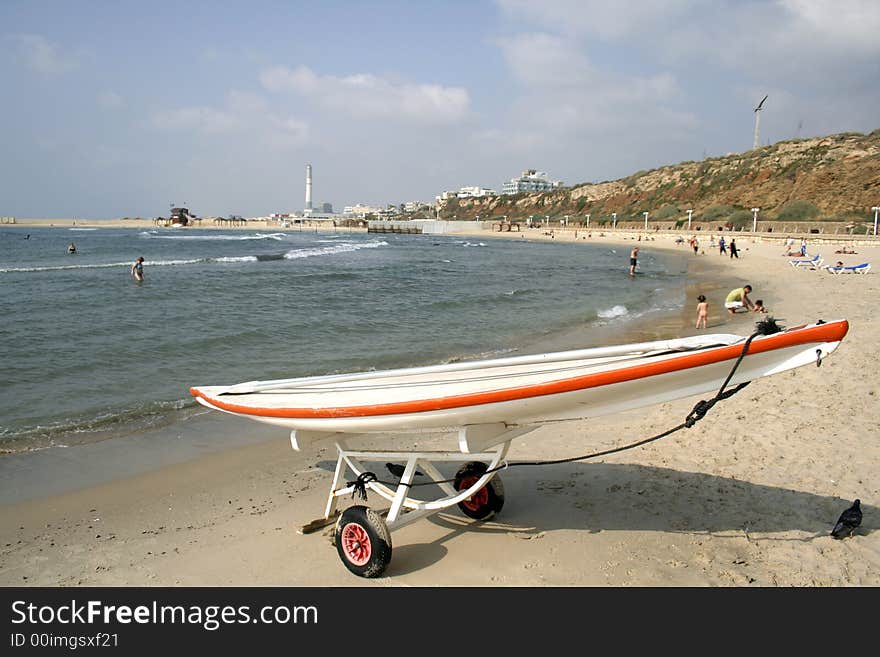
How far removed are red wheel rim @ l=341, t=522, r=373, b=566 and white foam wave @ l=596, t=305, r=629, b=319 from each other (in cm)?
1600

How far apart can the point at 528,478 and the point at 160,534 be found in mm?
3462

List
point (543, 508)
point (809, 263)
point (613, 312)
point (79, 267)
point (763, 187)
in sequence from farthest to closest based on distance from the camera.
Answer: point (763, 187) < point (79, 267) < point (809, 263) < point (613, 312) < point (543, 508)

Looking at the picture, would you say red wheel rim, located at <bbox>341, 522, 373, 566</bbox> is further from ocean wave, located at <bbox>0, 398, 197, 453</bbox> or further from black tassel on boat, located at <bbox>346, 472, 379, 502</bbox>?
ocean wave, located at <bbox>0, 398, 197, 453</bbox>

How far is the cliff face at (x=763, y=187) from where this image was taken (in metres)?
56.8

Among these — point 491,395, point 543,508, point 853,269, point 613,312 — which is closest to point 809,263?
point 853,269

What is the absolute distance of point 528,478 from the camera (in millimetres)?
5820

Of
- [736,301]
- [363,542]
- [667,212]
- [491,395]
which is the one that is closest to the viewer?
[491,395]

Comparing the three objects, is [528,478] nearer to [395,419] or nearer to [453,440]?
[453,440]

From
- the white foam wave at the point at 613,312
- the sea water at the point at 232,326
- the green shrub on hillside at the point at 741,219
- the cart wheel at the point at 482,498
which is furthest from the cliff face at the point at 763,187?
the cart wheel at the point at 482,498

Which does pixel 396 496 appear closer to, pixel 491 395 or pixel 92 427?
pixel 491 395

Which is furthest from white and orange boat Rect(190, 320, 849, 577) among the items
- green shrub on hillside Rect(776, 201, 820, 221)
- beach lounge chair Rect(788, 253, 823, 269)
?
green shrub on hillside Rect(776, 201, 820, 221)

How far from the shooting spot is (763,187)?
69.1 metres

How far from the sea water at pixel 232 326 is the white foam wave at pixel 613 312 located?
0.24ft

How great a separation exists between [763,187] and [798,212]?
44.5 feet
